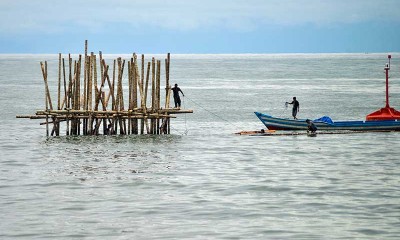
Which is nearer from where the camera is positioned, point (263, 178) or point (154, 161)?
point (263, 178)

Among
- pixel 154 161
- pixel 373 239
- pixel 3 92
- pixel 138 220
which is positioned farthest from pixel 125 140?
pixel 3 92

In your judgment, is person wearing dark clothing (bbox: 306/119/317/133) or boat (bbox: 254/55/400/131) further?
boat (bbox: 254/55/400/131)

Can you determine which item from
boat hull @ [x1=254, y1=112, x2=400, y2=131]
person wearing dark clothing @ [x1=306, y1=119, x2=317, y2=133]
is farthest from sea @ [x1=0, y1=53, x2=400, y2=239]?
person wearing dark clothing @ [x1=306, y1=119, x2=317, y2=133]

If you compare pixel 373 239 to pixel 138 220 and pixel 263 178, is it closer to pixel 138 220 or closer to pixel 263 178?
pixel 138 220

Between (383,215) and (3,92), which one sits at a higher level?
(3,92)

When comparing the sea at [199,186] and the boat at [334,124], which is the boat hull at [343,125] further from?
the sea at [199,186]

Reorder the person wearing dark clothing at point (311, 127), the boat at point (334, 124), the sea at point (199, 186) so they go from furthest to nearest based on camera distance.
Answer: the boat at point (334, 124)
the person wearing dark clothing at point (311, 127)
the sea at point (199, 186)

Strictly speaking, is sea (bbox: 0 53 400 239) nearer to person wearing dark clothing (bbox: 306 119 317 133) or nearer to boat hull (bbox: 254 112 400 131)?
boat hull (bbox: 254 112 400 131)

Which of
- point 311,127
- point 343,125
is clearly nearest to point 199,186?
point 311,127

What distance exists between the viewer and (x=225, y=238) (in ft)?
66.6

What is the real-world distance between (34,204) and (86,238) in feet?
15.7

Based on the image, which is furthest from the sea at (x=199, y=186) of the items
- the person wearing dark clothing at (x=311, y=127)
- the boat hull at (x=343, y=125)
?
the person wearing dark clothing at (x=311, y=127)

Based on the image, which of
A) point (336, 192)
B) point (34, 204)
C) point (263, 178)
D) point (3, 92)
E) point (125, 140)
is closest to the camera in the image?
point (34, 204)

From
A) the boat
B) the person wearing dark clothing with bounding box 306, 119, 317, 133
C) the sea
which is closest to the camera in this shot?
the sea
